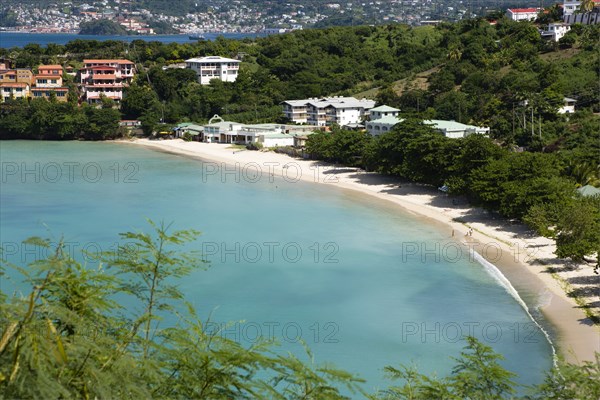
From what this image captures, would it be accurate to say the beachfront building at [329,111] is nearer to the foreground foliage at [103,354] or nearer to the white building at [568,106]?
the white building at [568,106]

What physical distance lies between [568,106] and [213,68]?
29.2 meters

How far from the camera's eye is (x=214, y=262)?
22953mm

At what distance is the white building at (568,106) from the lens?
3981 centimetres

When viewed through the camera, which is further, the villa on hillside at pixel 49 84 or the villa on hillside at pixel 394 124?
the villa on hillside at pixel 49 84

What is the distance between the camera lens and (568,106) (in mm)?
40250

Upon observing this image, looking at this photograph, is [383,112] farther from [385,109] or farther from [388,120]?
[388,120]

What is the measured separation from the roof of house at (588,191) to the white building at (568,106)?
1445cm

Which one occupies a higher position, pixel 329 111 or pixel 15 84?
pixel 15 84

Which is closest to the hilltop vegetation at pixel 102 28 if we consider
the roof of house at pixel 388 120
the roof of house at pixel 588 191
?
the roof of house at pixel 388 120

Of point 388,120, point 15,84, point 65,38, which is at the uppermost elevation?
point 65,38

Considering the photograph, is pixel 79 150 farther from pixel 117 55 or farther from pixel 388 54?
pixel 388 54

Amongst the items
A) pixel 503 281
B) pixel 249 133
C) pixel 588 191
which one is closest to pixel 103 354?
pixel 503 281

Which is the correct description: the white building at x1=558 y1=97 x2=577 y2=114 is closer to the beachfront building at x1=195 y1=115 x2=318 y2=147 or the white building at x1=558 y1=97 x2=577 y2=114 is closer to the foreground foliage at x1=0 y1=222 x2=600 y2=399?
the beachfront building at x1=195 y1=115 x2=318 y2=147

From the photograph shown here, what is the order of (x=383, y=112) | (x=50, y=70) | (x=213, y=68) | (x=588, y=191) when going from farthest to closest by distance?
(x=213, y=68)
(x=50, y=70)
(x=383, y=112)
(x=588, y=191)
